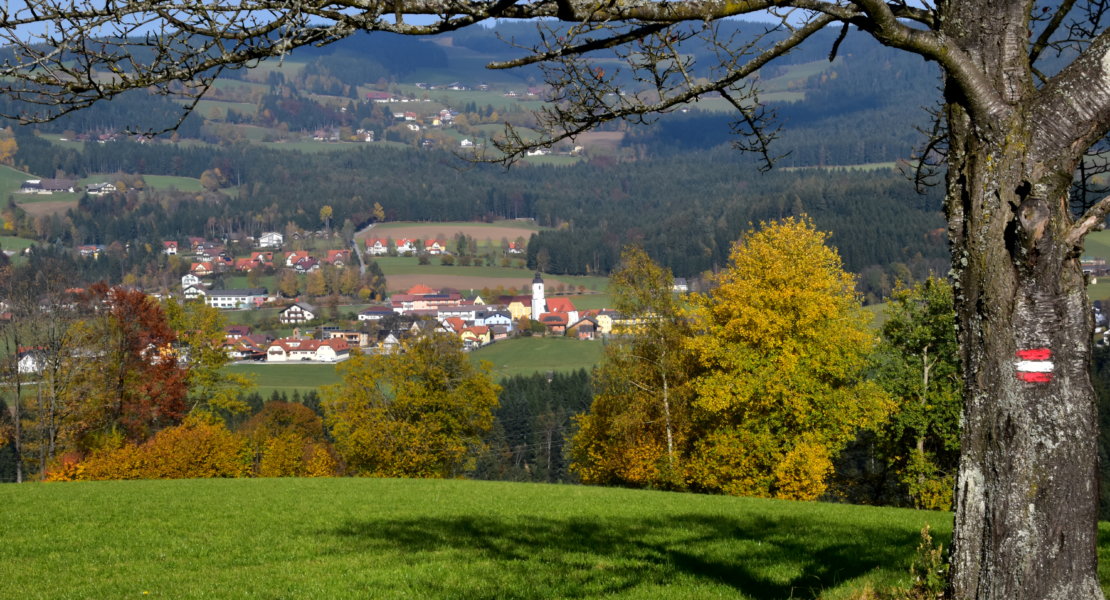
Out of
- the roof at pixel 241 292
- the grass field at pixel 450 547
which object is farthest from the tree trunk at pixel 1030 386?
the roof at pixel 241 292

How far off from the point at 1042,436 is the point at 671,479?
Answer: 26.6 m

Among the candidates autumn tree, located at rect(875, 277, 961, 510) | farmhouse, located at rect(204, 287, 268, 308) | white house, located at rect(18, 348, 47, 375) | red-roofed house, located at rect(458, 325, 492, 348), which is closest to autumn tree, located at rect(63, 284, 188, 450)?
white house, located at rect(18, 348, 47, 375)

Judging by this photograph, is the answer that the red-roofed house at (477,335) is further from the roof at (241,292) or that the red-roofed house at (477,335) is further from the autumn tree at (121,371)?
the autumn tree at (121,371)

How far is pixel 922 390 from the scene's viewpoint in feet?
108

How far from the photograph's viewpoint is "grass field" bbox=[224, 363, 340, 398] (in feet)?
328

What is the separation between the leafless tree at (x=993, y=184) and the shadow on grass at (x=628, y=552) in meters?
2.30

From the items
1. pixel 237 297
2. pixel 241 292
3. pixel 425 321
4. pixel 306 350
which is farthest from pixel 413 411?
pixel 241 292

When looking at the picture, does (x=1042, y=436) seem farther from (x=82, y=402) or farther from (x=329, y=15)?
(x=82, y=402)

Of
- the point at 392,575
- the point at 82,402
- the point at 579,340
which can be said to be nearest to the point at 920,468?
the point at 392,575

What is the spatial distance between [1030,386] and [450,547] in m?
7.73

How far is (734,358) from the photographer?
27.9 m

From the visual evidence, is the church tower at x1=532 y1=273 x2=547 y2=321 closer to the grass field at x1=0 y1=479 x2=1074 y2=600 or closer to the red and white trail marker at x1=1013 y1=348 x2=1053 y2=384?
the grass field at x1=0 y1=479 x2=1074 y2=600

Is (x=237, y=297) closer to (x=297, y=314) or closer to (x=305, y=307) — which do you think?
(x=305, y=307)

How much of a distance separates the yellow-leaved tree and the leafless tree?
71.8ft
